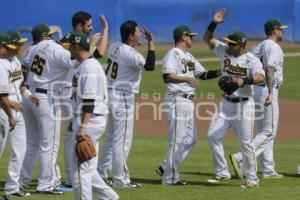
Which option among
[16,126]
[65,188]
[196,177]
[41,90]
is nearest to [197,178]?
[196,177]

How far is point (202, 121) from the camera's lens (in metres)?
16.7

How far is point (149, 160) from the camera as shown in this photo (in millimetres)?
12570

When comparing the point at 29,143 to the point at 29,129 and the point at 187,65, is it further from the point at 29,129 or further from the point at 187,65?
the point at 187,65

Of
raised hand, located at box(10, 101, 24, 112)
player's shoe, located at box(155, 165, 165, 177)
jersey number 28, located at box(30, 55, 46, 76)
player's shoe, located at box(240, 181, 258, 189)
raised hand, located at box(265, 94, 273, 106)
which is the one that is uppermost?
jersey number 28, located at box(30, 55, 46, 76)

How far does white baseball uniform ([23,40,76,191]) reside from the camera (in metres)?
9.80

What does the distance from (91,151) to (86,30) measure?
8.63 feet

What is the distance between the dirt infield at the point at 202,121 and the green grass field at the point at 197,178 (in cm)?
94

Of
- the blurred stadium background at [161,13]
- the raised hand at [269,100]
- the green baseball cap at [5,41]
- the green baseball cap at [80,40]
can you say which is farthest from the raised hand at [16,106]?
the blurred stadium background at [161,13]

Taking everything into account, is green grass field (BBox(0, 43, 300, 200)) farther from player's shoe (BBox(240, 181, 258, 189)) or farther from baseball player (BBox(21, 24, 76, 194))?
baseball player (BBox(21, 24, 76, 194))

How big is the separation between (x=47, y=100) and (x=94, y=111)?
1.76 metres

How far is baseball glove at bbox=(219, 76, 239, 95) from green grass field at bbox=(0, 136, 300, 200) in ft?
3.91

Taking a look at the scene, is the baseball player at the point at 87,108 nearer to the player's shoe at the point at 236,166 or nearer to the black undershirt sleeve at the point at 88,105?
the black undershirt sleeve at the point at 88,105

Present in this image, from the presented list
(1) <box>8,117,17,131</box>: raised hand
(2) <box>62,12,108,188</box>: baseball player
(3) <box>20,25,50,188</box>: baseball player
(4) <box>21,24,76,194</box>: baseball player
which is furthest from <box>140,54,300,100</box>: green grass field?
(1) <box>8,117,17,131</box>: raised hand

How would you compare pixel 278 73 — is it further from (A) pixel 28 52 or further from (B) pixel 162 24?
(B) pixel 162 24
